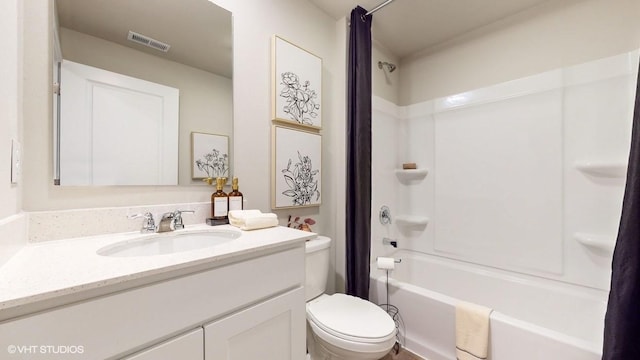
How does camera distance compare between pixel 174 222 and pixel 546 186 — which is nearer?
pixel 174 222

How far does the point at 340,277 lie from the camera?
188 centimetres

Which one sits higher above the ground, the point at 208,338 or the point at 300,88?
the point at 300,88

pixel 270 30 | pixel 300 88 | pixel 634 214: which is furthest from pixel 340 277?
pixel 270 30

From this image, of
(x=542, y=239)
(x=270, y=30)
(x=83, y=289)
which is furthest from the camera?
(x=542, y=239)

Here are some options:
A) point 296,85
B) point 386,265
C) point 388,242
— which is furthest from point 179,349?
point 388,242

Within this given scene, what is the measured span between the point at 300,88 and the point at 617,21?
6.79 ft

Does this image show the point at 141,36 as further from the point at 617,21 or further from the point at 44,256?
the point at 617,21

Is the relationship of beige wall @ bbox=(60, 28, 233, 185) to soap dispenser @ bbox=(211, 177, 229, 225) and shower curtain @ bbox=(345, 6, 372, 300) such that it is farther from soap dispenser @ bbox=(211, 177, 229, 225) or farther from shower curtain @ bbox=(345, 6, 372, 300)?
shower curtain @ bbox=(345, 6, 372, 300)

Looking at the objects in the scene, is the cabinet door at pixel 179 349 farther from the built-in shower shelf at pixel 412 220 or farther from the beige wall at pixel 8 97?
the built-in shower shelf at pixel 412 220

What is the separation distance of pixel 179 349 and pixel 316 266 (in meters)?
0.87

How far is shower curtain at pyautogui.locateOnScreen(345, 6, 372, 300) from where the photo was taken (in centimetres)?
176

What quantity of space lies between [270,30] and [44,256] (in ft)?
4.89

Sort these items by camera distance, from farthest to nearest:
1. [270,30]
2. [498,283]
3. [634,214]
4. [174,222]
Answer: [498,283], [270,30], [174,222], [634,214]

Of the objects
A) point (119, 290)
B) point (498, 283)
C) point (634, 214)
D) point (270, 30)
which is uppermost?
point (270, 30)
